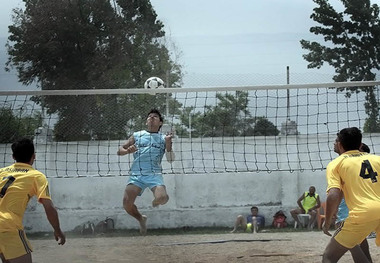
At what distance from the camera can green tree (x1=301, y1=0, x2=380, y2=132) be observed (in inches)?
681

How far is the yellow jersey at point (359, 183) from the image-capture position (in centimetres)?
520

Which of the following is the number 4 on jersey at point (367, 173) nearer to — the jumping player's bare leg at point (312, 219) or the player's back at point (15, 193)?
the player's back at point (15, 193)

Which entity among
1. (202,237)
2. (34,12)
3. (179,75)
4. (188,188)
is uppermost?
(34,12)

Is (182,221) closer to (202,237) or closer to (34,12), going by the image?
(202,237)

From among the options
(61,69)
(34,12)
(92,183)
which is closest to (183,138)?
(92,183)

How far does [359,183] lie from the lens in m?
5.34

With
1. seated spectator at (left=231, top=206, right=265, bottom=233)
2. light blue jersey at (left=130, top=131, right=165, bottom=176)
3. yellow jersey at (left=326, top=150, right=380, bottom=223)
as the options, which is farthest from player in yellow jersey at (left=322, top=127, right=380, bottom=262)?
seated spectator at (left=231, top=206, right=265, bottom=233)

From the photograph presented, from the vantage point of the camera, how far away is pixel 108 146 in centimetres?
1370

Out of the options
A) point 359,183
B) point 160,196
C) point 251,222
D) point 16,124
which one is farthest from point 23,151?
point 251,222

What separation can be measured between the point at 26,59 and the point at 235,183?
755 cm

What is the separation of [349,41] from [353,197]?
13442 millimetres

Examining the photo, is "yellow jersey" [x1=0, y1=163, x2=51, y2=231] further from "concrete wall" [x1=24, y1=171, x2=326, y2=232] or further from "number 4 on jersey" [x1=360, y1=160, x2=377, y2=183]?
"concrete wall" [x1=24, y1=171, x2=326, y2=232]

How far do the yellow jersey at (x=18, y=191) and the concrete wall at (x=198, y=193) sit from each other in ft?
29.8

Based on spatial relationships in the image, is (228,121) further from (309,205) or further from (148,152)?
(148,152)
